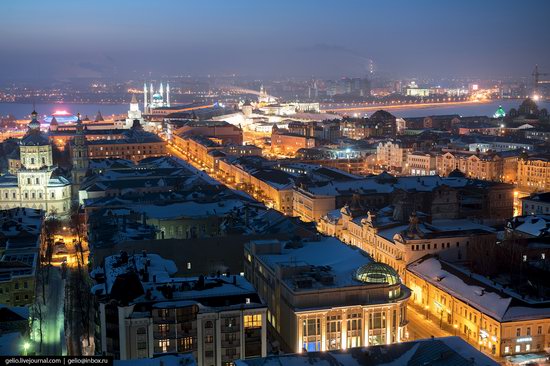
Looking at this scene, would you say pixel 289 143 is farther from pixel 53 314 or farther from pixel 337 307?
pixel 337 307

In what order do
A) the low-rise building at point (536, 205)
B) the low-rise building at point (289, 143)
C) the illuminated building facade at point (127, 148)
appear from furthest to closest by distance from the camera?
the low-rise building at point (289, 143) < the illuminated building facade at point (127, 148) < the low-rise building at point (536, 205)

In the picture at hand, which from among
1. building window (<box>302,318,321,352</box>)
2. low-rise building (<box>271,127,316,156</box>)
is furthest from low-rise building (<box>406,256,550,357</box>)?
low-rise building (<box>271,127,316,156</box>)

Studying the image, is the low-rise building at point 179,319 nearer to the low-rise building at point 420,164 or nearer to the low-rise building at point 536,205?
the low-rise building at point 536,205

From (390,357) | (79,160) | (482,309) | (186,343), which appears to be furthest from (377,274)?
(79,160)

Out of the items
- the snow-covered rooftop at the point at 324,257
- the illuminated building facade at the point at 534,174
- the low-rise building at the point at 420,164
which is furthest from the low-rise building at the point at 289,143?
the snow-covered rooftop at the point at 324,257

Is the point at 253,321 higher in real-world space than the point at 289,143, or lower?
lower

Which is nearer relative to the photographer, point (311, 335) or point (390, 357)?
point (390, 357)

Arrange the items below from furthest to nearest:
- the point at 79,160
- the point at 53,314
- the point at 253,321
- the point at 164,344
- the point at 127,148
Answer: the point at 127,148, the point at 79,160, the point at 53,314, the point at 253,321, the point at 164,344

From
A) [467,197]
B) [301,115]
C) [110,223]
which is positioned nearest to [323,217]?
[467,197]

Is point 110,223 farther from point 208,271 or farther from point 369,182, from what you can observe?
point 369,182
